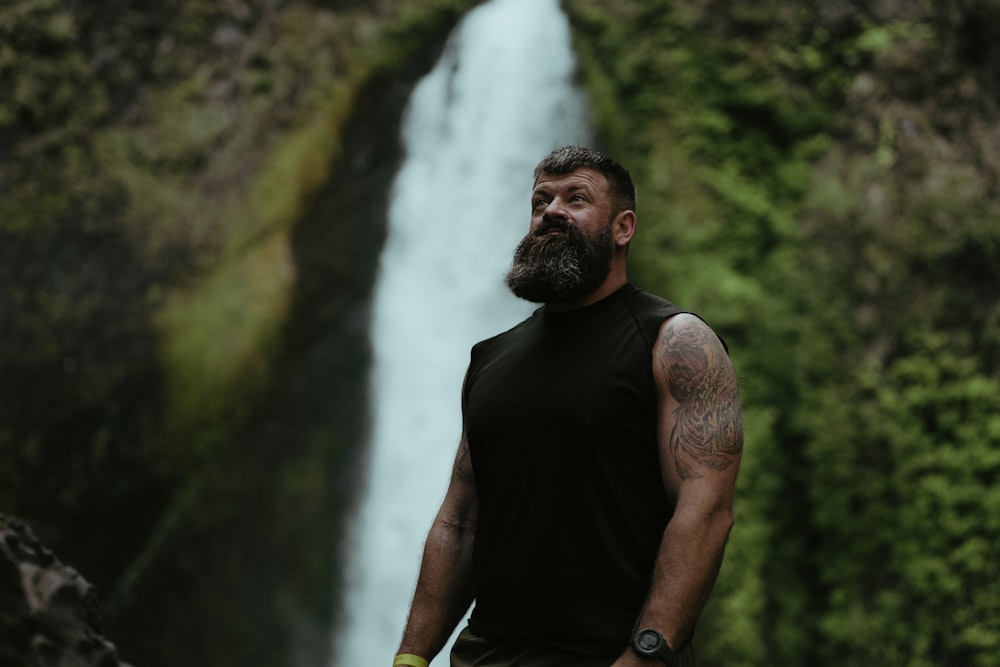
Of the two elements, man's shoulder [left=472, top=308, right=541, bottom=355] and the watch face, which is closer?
the watch face

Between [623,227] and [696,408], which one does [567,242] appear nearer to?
[623,227]

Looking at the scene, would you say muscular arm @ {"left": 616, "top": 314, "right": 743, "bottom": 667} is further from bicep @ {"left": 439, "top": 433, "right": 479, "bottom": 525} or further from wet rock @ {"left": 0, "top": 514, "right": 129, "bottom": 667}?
wet rock @ {"left": 0, "top": 514, "right": 129, "bottom": 667}

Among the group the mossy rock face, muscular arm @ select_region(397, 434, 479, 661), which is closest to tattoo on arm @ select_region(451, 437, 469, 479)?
muscular arm @ select_region(397, 434, 479, 661)

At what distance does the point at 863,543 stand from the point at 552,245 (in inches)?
268

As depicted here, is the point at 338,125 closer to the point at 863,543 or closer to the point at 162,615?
the point at 162,615

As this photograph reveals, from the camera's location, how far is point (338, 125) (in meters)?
10.8

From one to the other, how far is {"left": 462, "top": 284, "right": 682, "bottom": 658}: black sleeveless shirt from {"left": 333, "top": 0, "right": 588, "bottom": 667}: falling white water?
23.6ft

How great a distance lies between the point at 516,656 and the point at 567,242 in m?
0.96

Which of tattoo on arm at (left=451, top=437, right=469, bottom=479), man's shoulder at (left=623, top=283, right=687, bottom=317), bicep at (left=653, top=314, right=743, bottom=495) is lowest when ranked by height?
tattoo on arm at (left=451, top=437, right=469, bottom=479)

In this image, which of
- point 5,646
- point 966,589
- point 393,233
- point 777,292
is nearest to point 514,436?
point 5,646

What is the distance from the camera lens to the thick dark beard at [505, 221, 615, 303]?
2.68 meters

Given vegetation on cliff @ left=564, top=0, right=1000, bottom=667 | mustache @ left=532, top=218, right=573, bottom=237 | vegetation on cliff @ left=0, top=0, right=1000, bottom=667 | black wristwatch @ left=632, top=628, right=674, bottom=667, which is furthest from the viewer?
vegetation on cliff @ left=0, top=0, right=1000, bottom=667

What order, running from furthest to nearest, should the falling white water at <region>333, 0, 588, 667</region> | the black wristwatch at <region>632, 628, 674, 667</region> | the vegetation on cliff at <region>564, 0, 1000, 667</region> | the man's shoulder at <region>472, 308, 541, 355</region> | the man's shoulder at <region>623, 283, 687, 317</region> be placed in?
the falling white water at <region>333, 0, 588, 667</region>
the vegetation on cliff at <region>564, 0, 1000, 667</region>
the man's shoulder at <region>472, 308, 541, 355</region>
the man's shoulder at <region>623, 283, 687, 317</region>
the black wristwatch at <region>632, 628, 674, 667</region>

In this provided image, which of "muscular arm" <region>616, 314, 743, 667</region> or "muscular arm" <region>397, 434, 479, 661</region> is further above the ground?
"muscular arm" <region>616, 314, 743, 667</region>
